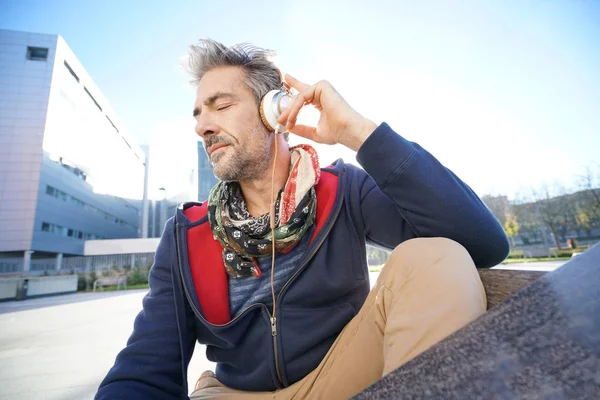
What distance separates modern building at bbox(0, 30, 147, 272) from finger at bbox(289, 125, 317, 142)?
3884 cm

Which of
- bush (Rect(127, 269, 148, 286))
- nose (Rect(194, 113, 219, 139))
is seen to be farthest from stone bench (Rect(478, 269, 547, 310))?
bush (Rect(127, 269, 148, 286))

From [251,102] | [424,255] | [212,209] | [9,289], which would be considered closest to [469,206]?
[424,255]

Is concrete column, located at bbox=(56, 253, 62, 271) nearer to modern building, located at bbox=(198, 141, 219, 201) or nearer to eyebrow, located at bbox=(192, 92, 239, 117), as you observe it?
modern building, located at bbox=(198, 141, 219, 201)

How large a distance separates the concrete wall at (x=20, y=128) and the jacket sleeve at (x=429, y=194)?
130 feet

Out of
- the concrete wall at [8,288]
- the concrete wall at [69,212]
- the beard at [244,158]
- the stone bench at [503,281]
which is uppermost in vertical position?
the concrete wall at [69,212]

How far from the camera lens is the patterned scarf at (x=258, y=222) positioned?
61.8 inches

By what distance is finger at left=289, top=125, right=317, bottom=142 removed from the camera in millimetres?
A: 1703

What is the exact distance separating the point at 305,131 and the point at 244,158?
16.8 inches

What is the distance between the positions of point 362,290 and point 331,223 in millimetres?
372

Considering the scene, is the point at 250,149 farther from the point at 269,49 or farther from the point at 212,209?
the point at 269,49

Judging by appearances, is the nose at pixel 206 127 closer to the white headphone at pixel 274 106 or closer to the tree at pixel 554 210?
the white headphone at pixel 274 106

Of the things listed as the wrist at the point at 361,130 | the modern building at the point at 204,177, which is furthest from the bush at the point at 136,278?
the modern building at the point at 204,177

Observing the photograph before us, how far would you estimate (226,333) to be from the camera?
1433 mm

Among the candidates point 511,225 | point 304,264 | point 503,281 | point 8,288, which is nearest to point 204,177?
point 8,288
